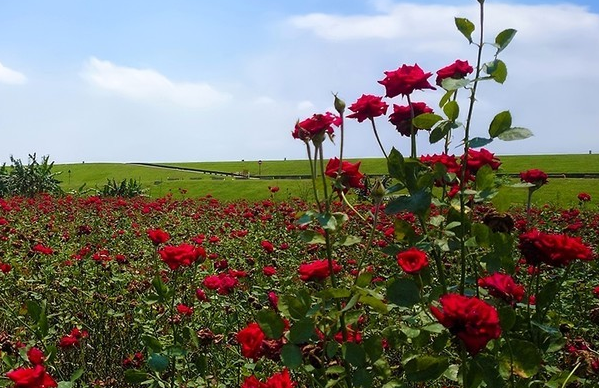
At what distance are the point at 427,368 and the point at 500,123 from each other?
88cm

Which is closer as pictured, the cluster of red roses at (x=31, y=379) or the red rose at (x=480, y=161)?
the cluster of red roses at (x=31, y=379)

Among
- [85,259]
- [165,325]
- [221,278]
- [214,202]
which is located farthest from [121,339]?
[214,202]

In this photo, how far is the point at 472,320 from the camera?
1472 millimetres

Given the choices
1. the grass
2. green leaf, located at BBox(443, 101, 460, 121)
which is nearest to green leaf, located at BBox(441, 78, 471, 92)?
green leaf, located at BBox(443, 101, 460, 121)

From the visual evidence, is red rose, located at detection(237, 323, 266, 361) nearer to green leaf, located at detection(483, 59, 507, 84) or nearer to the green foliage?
green leaf, located at detection(483, 59, 507, 84)

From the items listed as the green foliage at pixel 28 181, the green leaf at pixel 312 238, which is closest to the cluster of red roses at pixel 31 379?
the green leaf at pixel 312 238

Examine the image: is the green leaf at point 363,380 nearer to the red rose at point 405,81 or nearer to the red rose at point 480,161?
the red rose at point 480,161

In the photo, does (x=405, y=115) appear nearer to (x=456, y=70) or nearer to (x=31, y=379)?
(x=456, y=70)

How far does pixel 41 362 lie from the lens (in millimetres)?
2453

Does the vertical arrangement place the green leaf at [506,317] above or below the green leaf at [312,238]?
below

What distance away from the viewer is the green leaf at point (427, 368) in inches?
72.9

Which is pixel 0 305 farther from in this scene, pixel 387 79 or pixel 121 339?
pixel 387 79

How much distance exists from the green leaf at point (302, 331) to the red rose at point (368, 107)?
33.8 inches

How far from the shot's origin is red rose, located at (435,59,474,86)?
85.8 inches
